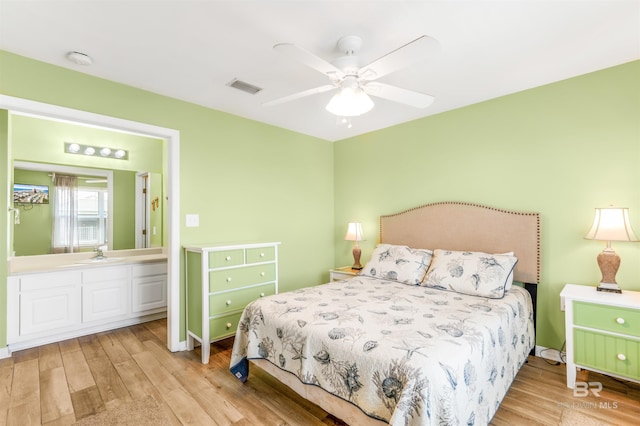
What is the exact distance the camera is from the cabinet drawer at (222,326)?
269cm

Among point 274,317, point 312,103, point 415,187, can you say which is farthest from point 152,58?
point 415,187

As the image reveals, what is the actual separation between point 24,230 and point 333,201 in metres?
3.72

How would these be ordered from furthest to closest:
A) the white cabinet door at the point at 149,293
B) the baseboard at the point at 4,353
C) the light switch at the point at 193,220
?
the white cabinet door at the point at 149,293 < the light switch at the point at 193,220 < the baseboard at the point at 4,353

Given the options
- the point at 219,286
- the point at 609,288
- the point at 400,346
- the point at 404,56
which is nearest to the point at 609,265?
the point at 609,288

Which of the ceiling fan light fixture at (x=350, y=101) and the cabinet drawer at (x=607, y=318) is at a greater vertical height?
the ceiling fan light fixture at (x=350, y=101)

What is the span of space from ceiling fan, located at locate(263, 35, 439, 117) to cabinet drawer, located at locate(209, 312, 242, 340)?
6.70 ft

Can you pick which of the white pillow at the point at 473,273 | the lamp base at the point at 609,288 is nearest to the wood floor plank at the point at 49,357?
the white pillow at the point at 473,273

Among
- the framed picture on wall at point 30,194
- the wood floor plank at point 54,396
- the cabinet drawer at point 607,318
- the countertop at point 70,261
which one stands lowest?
the wood floor plank at point 54,396

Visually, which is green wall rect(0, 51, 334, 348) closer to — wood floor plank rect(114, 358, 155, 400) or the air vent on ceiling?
wood floor plank rect(114, 358, 155, 400)

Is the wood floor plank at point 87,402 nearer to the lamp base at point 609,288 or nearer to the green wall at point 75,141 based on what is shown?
the green wall at point 75,141

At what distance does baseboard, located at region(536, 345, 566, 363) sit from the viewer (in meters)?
2.54

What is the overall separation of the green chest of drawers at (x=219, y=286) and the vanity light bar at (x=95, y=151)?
211cm

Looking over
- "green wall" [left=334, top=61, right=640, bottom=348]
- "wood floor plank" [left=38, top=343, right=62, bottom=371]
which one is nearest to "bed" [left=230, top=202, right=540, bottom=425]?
"green wall" [left=334, top=61, right=640, bottom=348]

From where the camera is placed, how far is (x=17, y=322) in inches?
109
